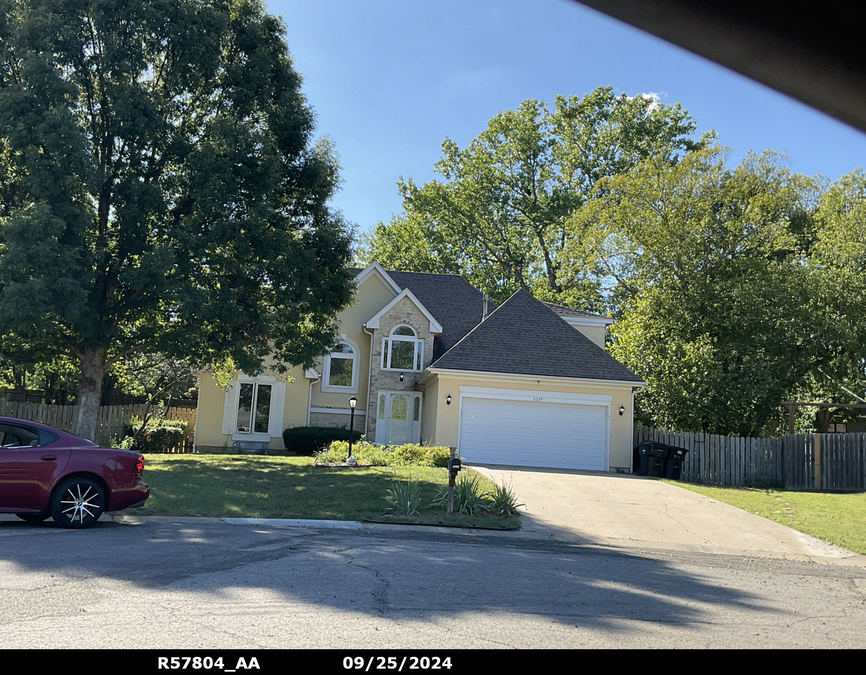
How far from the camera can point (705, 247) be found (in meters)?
31.2

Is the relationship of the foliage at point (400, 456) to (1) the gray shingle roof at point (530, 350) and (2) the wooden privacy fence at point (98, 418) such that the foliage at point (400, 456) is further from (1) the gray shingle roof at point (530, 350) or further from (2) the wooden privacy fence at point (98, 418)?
(2) the wooden privacy fence at point (98, 418)

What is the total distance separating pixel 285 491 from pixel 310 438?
11.9 metres

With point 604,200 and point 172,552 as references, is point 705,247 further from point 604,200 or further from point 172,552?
point 172,552

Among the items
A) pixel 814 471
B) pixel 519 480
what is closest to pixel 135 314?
pixel 519 480

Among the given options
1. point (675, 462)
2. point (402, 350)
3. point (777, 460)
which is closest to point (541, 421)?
point (675, 462)

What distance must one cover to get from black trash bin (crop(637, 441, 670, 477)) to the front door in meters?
8.33

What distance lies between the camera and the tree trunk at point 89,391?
64.4 ft

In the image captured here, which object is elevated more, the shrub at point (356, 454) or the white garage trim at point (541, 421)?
the white garage trim at point (541, 421)

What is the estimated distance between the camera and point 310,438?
2672 centimetres

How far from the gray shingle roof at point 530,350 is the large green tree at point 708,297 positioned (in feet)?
12.6

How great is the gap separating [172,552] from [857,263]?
3147 centimetres

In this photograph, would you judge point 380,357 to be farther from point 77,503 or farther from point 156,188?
point 77,503

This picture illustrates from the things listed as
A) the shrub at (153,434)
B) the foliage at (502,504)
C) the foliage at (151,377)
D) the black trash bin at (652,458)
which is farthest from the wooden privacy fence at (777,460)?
the foliage at (151,377)

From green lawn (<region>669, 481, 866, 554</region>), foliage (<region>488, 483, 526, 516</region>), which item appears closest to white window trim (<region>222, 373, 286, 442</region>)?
green lawn (<region>669, 481, 866, 554</region>)
